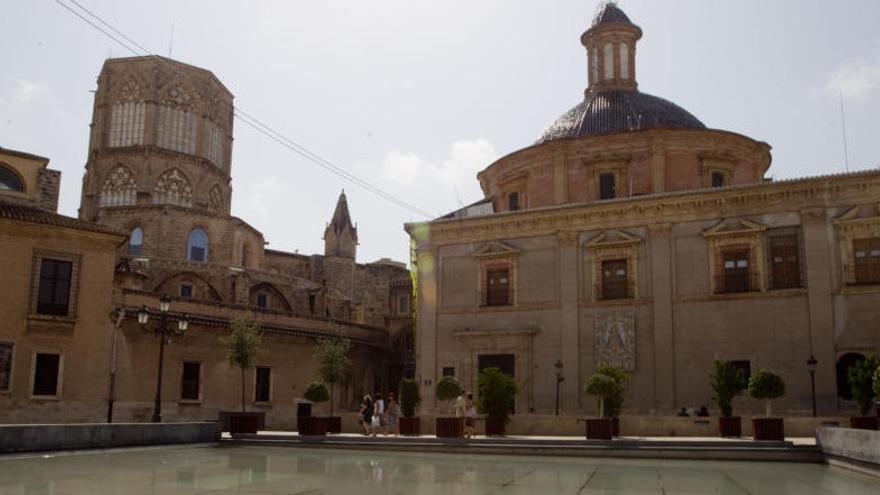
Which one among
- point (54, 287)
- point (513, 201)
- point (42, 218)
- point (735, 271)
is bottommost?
point (54, 287)

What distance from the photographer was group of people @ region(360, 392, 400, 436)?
74.8 feet

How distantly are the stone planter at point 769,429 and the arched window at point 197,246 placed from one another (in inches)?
1455

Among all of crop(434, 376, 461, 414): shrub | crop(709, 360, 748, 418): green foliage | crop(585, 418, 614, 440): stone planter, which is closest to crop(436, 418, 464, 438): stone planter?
crop(434, 376, 461, 414): shrub

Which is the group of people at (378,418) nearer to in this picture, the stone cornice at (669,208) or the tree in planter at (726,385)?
the stone cornice at (669,208)

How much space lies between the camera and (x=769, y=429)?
1823 centimetres

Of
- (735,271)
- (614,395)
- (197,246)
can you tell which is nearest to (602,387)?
(614,395)

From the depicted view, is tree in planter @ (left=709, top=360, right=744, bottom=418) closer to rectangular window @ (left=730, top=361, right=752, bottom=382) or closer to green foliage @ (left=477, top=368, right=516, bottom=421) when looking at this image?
rectangular window @ (left=730, top=361, right=752, bottom=382)

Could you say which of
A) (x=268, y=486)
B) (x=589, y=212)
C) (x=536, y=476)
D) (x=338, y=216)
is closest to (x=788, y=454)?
(x=536, y=476)

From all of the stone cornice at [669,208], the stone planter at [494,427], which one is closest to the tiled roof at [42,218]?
the stone cornice at [669,208]

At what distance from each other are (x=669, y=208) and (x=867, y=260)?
20.7 ft

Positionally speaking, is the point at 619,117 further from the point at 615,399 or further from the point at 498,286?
the point at 615,399

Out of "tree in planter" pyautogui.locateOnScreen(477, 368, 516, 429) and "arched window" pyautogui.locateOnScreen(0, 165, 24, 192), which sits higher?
"arched window" pyautogui.locateOnScreen(0, 165, 24, 192)

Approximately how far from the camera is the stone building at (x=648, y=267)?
974 inches

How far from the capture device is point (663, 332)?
2675 centimetres
